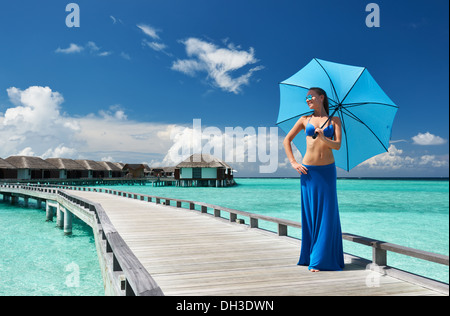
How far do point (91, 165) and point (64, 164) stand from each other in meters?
7.89

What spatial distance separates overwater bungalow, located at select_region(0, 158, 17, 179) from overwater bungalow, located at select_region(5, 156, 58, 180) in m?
1.06

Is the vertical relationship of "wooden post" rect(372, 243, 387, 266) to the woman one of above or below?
below

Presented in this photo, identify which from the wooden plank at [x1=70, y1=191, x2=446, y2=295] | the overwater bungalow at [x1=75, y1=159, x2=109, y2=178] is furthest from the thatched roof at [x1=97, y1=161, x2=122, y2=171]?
the wooden plank at [x1=70, y1=191, x2=446, y2=295]

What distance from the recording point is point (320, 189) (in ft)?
12.5

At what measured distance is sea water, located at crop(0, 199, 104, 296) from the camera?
848 centimetres

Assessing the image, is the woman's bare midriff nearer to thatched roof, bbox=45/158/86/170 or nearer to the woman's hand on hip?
the woman's hand on hip

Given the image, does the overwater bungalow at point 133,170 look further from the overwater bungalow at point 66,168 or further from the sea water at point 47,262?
the sea water at point 47,262

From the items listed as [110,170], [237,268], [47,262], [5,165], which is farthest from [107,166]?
[237,268]

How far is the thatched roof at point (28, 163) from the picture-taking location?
49938mm

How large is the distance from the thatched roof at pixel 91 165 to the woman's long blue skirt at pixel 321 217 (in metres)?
67.4

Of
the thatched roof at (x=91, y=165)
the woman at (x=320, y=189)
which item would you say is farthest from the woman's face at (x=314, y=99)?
the thatched roof at (x=91, y=165)
